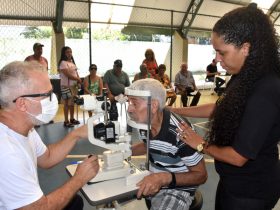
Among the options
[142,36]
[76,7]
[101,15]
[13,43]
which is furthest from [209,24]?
[13,43]

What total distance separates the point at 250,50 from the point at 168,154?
74 cm

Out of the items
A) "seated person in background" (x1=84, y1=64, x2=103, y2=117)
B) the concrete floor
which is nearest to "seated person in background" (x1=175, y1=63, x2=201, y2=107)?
the concrete floor

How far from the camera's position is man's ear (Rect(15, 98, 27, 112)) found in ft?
4.16

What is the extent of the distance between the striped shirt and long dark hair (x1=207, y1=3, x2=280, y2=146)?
336 millimetres

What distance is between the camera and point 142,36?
28.2ft

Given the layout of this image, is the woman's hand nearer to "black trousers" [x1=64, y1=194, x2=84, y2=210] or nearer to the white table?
the white table

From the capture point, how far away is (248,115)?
1109mm

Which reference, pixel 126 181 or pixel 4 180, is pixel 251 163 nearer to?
pixel 126 181

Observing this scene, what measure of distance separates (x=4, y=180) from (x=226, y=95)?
103 cm

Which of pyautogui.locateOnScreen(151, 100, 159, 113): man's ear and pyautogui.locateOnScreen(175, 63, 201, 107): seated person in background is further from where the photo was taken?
pyautogui.locateOnScreen(175, 63, 201, 107): seated person in background

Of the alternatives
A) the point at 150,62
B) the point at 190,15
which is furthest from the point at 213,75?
the point at 150,62

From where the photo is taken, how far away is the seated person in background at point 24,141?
1137mm

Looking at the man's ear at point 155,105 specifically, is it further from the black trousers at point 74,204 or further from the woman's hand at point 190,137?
the black trousers at point 74,204

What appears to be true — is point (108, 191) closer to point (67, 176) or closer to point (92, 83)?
point (67, 176)
